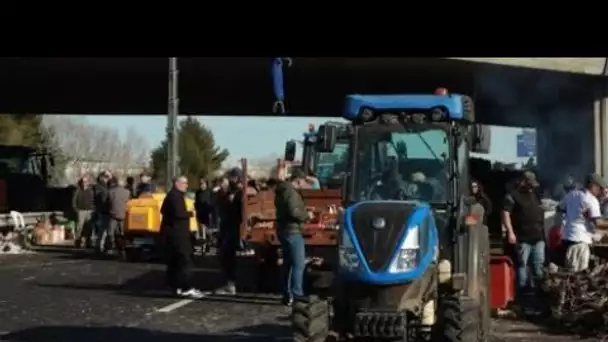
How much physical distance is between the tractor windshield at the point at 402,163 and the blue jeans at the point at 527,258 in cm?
408

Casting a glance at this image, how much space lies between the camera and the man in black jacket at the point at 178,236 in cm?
1571

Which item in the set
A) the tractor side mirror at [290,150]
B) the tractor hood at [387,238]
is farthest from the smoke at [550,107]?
the tractor hood at [387,238]

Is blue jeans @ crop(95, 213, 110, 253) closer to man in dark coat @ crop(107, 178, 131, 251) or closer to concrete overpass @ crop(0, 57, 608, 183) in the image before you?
man in dark coat @ crop(107, 178, 131, 251)

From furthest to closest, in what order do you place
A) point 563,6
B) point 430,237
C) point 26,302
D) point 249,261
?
point 249,261, point 26,302, point 430,237, point 563,6

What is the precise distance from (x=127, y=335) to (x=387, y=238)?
352 cm

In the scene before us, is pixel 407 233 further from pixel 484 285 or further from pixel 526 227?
pixel 526 227

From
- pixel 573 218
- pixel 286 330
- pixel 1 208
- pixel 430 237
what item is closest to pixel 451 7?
pixel 430 237

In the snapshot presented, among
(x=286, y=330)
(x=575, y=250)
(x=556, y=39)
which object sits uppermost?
(x=556, y=39)

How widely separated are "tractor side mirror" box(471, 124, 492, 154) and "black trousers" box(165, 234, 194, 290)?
16.0ft

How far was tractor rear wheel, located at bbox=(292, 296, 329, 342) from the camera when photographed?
10.1 m

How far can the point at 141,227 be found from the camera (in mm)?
22984

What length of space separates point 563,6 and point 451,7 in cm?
50

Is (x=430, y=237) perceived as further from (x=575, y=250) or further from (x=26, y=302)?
(x=26, y=302)

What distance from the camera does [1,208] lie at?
102 feet
